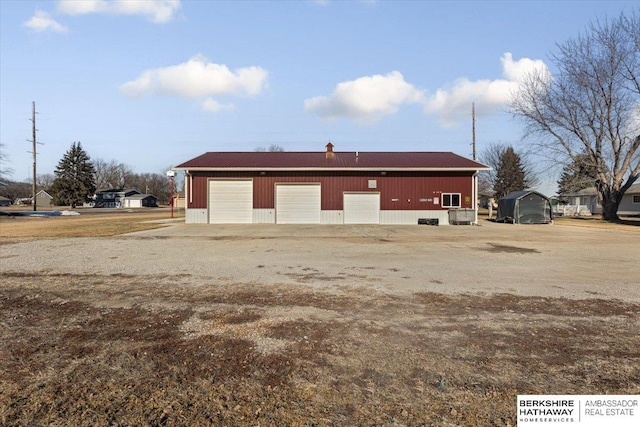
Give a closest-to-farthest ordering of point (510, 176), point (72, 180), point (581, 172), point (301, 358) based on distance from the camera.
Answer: point (301, 358)
point (581, 172)
point (510, 176)
point (72, 180)

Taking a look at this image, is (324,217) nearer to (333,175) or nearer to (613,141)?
(333,175)

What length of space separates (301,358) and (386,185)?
22.4 meters

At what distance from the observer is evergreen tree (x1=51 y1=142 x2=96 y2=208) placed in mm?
65312

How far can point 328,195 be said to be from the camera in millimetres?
24984

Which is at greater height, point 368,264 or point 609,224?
point 609,224

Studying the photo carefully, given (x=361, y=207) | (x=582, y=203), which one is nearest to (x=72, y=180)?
(x=361, y=207)

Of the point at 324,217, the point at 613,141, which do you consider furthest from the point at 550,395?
the point at 613,141

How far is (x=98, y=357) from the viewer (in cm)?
338

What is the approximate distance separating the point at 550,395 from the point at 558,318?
2260mm

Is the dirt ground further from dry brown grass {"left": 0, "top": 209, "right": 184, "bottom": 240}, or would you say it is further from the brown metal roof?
the brown metal roof

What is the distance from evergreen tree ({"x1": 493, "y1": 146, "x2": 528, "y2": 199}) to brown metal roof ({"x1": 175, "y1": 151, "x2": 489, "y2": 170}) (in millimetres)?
30611

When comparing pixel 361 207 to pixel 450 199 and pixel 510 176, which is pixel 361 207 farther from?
pixel 510 176

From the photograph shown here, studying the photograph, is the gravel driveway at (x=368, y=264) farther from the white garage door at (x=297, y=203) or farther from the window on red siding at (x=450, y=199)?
the window on red siding at (x=450, y=199)
